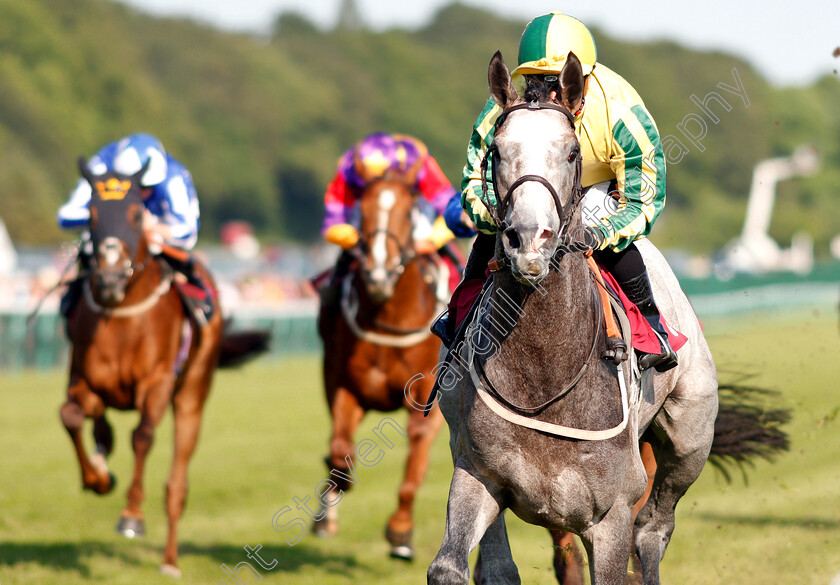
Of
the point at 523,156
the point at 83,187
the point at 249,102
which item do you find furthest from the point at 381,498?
the point at 249,102

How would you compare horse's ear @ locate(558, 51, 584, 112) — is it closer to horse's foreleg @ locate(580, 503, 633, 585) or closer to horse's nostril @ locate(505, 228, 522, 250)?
horse's nostril @ locate(505, 228, 522, 250)

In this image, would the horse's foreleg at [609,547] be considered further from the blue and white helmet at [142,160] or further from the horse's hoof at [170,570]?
the blue and white helmet at [142,160]

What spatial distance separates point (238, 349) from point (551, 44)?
4.94m

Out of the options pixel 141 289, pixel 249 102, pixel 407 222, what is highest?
pixel 407 222

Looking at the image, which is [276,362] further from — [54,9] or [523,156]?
[54,9]

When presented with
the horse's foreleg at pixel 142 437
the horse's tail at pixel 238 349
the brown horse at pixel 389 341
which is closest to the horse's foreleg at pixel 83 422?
the horse's foreleg at pixel 142 437

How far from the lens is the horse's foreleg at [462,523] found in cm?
338

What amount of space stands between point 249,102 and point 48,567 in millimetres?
59212

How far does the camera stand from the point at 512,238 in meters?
3.01

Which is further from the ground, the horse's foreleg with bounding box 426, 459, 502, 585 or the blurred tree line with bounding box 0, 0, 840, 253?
the horse's foreleg with bounding box 426, 459, 502, 585

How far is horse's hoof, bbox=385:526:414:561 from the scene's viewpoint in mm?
6391

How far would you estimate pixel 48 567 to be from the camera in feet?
20.8

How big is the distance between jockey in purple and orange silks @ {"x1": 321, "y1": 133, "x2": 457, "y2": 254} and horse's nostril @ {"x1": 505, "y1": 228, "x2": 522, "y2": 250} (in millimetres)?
3750

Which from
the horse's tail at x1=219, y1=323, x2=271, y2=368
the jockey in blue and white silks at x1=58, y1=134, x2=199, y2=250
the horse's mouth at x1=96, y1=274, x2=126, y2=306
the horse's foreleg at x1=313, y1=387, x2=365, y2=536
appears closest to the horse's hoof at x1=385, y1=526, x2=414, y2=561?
the horse's foreleg at x1=313, y1=387, x2=365, y2=536
